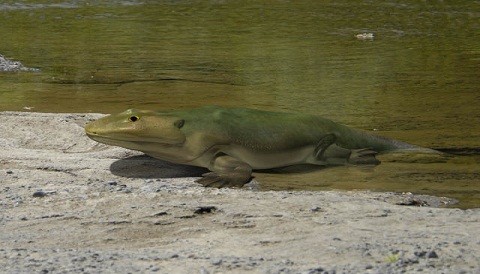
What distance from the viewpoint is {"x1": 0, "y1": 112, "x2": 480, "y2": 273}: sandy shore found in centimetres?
526

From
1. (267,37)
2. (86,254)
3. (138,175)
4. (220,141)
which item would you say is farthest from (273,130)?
(267,37)

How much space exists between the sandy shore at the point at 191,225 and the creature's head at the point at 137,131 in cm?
22

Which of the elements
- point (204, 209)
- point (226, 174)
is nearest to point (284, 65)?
point (226, 174)

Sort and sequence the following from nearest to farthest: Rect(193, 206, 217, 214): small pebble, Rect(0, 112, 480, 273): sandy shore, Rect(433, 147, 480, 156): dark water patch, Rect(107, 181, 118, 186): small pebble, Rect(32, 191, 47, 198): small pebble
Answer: Rect(0, 112, 480, 273): sandy shore, Rect(193, 206, 217, 214): small pebble, Rect(32, 191, 47, 198): small pebble, Rect(107, 181, 118, 186): small pebble, Rect(433, 147, 480, 156): dark water patch

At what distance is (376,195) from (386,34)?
8.78 m

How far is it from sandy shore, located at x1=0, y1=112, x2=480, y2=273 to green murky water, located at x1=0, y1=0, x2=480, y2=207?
0.81 m

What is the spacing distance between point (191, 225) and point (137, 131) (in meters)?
1.46

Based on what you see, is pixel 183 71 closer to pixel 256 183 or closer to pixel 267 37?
pixel 267 37

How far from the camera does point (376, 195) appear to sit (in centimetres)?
705

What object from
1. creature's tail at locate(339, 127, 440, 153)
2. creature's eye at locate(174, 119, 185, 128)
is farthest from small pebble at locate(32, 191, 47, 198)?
creature's tail at locate(339, 127, 440, 153)

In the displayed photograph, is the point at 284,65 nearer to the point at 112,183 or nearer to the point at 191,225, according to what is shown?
the point at 112,183

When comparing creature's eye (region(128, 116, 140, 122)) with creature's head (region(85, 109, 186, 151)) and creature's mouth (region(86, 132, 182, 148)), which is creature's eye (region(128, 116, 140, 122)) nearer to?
creature's head (region(85, 109, 186, 151))

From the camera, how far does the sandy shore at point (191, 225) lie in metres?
5.26

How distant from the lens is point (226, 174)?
24.1ft
